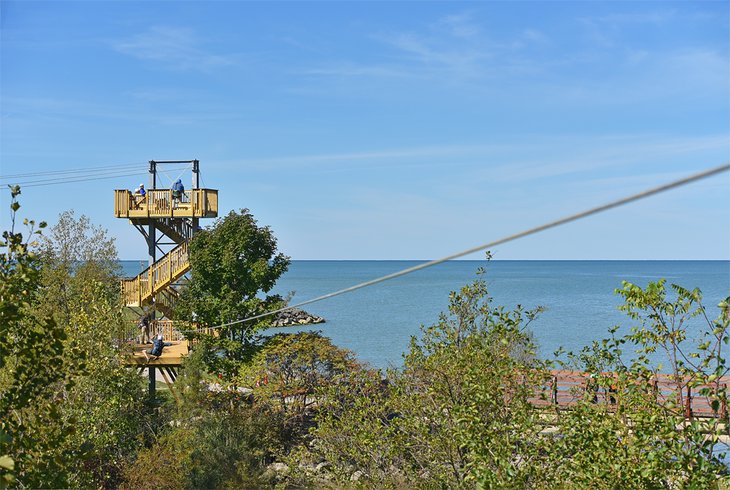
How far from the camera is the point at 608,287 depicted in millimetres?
139125

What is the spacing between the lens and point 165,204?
106 ft

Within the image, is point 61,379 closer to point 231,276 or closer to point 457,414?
point 457,414

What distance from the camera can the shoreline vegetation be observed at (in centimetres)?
834

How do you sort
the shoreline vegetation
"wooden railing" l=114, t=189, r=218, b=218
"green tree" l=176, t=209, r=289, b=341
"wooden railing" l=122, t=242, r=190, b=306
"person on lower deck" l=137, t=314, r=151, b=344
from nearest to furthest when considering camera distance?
the shoreline vegetation, "green tree" l=176, t=209, r=289, b=341, "person on lower deck" l=137, t=314, r=151, b=344, "wooden railing" l=122, t=242, r=190, b=306, "wooden railing" l=114, t=189, r=218, b=218

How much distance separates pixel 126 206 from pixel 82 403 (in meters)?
16.4

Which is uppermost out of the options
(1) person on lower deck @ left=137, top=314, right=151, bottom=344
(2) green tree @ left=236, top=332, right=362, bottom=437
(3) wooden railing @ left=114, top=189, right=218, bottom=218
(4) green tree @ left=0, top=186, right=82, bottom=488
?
(3) wooden railing @ left=114, top=189, right=218, bottom=218

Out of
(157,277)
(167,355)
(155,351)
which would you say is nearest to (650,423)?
(155,351)

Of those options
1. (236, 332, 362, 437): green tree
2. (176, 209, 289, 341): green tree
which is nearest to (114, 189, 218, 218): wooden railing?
(176, 209, 289, 341): green tree

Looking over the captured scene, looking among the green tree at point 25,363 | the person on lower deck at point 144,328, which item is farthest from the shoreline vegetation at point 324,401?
the person on lower deck at point 144,328

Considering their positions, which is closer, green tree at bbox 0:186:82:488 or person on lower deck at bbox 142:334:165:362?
green tree at bbox 0:186:82:488

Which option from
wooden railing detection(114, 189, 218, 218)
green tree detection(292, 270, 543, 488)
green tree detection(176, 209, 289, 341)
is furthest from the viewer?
wooden railing detection(114, 189, 218, 218)

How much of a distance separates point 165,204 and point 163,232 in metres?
1.31

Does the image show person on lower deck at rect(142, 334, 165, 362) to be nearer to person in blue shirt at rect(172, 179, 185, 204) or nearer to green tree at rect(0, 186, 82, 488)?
person in blue shirt at rect(172, 179, 185, 204)

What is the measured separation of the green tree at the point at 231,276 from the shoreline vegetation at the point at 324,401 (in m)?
0.05
